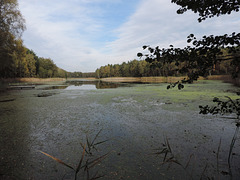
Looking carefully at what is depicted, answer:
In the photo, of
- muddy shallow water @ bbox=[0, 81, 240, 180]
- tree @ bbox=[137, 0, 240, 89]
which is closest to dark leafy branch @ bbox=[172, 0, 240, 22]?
tree @ bbox=[137, 0, 240, 89]

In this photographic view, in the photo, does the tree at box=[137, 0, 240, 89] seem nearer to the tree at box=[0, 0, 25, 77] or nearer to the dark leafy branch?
the dark leafy branch

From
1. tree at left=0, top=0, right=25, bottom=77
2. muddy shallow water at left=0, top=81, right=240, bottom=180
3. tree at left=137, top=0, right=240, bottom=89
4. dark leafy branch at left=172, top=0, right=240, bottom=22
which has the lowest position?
muddy shallow water at left=0, top=81, right=240, bottom=180

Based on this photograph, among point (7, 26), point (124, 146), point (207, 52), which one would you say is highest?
point (7, 26)

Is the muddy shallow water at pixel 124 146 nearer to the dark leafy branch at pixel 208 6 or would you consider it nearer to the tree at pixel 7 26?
the dark leafy branch at pixel 208 6

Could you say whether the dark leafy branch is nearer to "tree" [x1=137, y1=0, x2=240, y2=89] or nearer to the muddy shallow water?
"tree" [x1=137, y1=0, x2=240, y2=89]

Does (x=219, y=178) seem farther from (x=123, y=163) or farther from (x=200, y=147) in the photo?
(x=123, y=163)

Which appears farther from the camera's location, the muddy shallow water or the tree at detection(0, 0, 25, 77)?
the tree at detection(0, 0, 25, 77)

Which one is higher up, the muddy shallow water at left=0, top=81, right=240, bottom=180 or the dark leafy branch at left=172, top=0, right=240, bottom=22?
the dark leafy branch at left=172, top=0, right=240, bottom=22

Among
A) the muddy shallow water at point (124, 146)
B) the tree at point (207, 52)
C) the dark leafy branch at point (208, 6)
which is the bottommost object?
the muddy shallow water at point (124, 146)

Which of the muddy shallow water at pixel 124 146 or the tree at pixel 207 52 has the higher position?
the tree at pixel 207 52

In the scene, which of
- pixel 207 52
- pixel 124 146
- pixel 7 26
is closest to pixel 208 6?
pixel 207 52

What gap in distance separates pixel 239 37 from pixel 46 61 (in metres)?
85.4

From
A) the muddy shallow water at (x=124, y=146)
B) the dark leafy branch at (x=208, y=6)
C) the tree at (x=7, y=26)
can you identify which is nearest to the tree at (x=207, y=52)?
the dark leafy branch at (x=208, y=6)

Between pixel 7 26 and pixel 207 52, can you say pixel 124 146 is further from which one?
pixel 7 26
